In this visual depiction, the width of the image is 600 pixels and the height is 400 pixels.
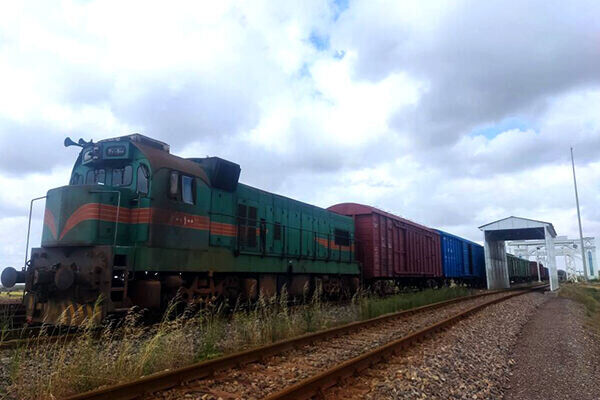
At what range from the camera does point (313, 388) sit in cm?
Answer: 457

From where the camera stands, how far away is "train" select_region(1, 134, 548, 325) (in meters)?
7.41

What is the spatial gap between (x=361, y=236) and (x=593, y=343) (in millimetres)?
9566

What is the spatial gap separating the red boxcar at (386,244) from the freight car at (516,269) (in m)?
21.8

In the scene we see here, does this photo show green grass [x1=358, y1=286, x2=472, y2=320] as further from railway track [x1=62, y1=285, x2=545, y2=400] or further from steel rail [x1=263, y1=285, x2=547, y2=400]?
steel rail [x1=263, y1=285, x2=547, y2=400]

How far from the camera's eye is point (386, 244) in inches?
714

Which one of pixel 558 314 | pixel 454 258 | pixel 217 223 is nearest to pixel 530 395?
pixel 217 223

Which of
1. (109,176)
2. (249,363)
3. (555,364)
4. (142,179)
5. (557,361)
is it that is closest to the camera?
(249,363)

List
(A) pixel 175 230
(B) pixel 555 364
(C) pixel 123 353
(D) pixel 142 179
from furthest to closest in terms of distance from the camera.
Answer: (A) pixel 175 230
(D) pixel 142 179
(B) pixel 555 364
(C) pixel 123 353

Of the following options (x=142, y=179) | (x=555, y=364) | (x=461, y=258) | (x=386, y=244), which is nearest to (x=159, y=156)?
(x=142, y=179)

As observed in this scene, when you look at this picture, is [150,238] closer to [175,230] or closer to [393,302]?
[175,230]

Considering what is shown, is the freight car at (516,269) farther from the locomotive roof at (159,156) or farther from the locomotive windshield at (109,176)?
the locomotive windshield at (109,176)

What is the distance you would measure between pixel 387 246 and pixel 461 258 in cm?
1404

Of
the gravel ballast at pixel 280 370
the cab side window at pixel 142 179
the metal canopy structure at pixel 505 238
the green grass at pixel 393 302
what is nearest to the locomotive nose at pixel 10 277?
the cab side window at pixel 142 179

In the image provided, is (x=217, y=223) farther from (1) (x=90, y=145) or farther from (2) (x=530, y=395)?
(2) (x=530, y=395)
